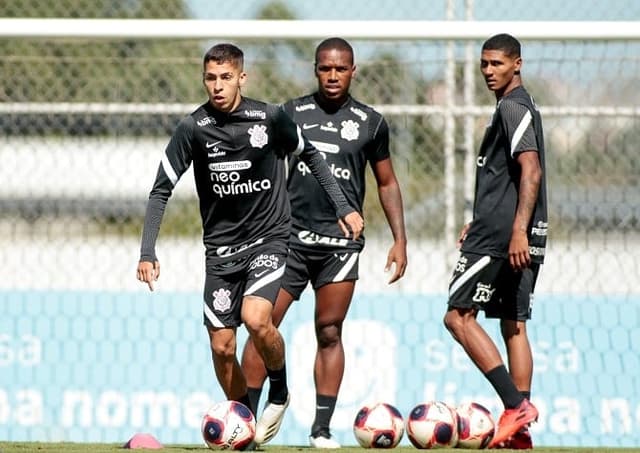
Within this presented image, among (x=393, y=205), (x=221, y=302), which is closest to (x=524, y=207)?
(x=393, y=205)

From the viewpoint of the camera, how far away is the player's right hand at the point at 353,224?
22.5 ft

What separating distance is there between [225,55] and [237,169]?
620 mm

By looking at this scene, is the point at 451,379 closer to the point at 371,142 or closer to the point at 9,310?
the point at 371,142

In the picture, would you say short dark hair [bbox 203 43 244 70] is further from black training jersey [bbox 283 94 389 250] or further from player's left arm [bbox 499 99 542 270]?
player's left arm [bbox 499 99 542 270]

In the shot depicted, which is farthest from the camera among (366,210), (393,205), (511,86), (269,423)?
(366,210)

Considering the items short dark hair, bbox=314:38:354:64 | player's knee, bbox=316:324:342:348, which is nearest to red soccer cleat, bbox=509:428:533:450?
player's knee, bbox=316:324:342:348

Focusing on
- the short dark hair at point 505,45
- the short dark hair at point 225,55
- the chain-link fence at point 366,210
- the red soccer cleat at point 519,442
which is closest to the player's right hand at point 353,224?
the short dark hair at point 225,55

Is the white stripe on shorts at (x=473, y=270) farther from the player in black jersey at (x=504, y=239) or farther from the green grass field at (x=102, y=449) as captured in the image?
the green grass field at (x=102, y=449)

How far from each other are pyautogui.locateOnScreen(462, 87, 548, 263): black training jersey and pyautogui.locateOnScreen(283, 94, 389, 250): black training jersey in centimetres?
74

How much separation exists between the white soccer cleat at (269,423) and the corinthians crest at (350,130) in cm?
165

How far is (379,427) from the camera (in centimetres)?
709

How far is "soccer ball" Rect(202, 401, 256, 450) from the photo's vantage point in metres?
6.56

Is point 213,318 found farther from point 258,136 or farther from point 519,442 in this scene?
point 519,442

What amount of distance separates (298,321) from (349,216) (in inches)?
102
